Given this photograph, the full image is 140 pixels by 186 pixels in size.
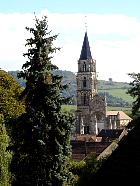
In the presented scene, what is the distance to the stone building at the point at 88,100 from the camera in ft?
393

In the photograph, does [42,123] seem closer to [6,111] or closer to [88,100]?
[6,111]

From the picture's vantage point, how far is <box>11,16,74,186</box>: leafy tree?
22609mm

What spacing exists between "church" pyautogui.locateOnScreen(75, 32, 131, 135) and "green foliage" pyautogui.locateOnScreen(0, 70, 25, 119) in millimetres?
78630

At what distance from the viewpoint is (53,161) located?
891 inches

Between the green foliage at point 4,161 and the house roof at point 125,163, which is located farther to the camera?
the green foliage at point 4,161

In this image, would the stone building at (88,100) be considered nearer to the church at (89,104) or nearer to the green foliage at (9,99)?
the church at (89,104)

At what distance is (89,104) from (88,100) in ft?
6.43

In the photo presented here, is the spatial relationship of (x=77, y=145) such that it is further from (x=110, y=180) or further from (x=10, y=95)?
(x=110, y=180)

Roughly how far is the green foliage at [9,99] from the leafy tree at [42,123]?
12290 mm

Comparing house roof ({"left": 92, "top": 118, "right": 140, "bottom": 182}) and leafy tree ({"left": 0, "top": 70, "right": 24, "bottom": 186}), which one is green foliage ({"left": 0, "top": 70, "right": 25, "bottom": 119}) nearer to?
leafy tree ({"left": 0, "top": 70, "right": 24, "bottom": 186})

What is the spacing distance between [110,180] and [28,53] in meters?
16.4

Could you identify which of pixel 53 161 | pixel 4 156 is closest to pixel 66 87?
pixel 53 161

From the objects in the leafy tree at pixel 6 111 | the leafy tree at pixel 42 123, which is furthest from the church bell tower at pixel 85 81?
the leafy tree at pixel 42 123

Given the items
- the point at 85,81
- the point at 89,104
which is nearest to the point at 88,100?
the point at 89,104
